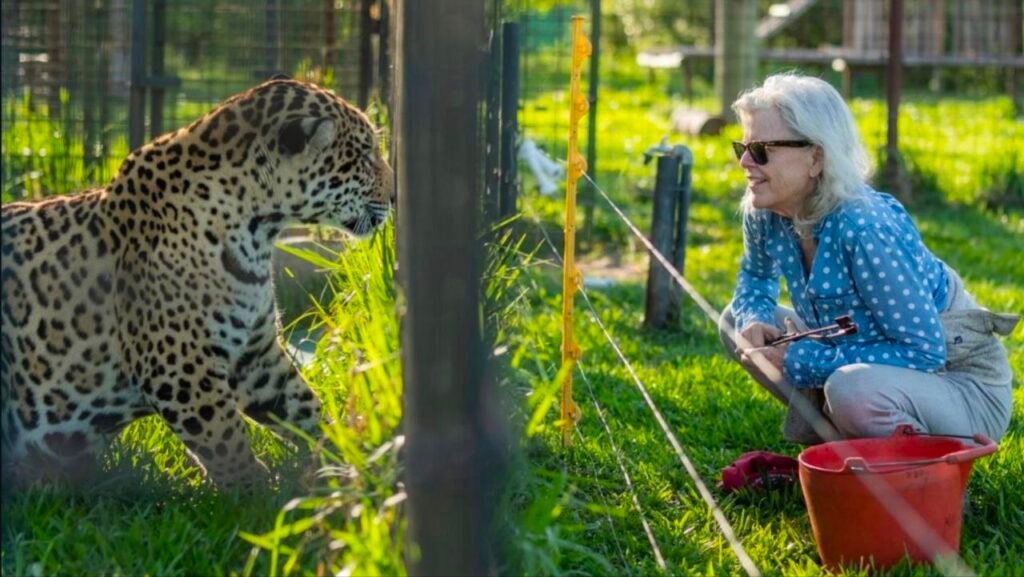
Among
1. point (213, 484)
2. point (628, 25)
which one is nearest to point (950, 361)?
point (213, 484)

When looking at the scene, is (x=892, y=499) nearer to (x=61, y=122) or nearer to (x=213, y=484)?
(x=213, y=484)

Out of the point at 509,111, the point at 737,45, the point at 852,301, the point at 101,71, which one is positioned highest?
the point at 737,45

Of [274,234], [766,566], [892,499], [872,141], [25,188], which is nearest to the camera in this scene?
[892,499]

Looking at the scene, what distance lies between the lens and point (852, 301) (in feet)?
15.9

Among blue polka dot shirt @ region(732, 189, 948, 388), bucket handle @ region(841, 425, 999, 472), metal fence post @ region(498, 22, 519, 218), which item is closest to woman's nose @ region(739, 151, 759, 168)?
blue polka dot shirt @ region(732, 189, 948, 388)

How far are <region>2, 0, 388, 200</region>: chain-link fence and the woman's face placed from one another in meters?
3.82

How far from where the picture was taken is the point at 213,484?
4.64 m

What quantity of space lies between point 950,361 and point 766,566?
960mm

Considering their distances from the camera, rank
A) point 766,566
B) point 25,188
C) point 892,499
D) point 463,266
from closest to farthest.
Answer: point 463,266
point 892,499
point 766,566
point 25,188

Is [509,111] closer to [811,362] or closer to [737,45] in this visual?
[811,362]

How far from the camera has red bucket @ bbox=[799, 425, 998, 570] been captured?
13.8ft

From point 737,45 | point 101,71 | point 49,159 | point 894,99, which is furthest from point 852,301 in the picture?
point 737,45

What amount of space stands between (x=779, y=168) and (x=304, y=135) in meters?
1.45

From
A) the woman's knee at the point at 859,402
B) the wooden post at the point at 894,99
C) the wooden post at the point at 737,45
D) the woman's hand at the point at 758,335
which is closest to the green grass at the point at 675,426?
the wooden post at the point at 894,99
